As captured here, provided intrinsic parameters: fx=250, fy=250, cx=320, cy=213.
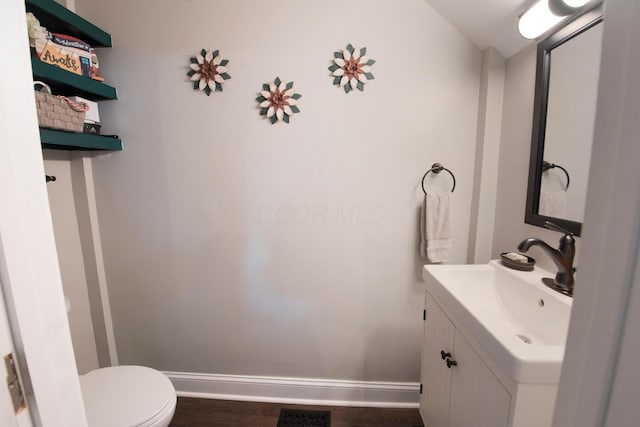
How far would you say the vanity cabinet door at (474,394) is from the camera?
0.69m

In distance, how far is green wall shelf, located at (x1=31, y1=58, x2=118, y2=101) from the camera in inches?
42.4

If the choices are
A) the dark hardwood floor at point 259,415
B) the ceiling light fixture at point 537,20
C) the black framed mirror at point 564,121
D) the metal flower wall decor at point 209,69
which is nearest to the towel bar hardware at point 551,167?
the black framed mirror at point 564,121

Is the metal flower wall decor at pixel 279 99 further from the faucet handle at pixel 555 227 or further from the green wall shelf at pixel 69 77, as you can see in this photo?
the faucet handle at pixel 555 227

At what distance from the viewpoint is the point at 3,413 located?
0.36 m

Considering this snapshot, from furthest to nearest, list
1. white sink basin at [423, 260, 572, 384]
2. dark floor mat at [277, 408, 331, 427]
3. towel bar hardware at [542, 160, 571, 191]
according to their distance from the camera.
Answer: dark floor mat at [277, 408, 331, 427] < towel bar hardware at [542, 160, 571, 191] < white sink basin at [423, 260, 572, 384]

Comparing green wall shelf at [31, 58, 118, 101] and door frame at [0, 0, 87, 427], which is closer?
door frame at [0, 0, 87, 427]

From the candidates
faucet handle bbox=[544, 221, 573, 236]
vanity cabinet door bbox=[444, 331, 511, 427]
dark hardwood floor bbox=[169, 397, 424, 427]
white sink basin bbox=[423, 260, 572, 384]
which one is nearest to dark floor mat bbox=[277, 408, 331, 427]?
dark hardwood floor bbox=[169, 397, 424, 427]

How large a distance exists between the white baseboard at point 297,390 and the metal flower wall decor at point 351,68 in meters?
1.81

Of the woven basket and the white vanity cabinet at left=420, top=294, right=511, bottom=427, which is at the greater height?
the woven basket

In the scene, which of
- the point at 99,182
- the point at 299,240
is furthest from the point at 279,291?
the point at 99,182

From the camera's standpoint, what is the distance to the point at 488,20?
119 cm

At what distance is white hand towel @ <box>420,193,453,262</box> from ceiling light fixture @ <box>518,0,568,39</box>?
0.76m

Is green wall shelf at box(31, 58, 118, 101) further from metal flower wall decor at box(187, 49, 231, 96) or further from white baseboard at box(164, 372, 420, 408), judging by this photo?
white baseboard at box(164, 372, 420, 408)

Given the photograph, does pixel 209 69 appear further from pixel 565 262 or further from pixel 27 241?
pixel 565 262
